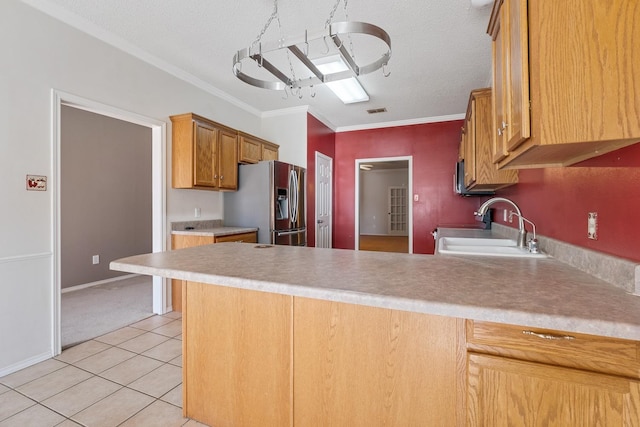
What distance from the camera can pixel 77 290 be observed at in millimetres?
4086

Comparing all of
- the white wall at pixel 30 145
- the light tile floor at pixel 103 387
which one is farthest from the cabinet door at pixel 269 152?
the light tile floor at pixel 103 387

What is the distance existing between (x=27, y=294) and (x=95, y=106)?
161cm

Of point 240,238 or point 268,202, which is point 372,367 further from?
point 268,202

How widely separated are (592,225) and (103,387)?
290 centimetres

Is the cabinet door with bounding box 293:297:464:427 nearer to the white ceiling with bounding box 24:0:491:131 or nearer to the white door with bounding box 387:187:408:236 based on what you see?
the white ceiling with bounding box 24:0:491:131

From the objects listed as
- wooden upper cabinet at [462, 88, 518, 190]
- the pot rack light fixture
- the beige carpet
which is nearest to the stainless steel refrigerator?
the pot rack light fixture

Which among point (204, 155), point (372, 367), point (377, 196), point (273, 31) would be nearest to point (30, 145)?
point (204, 155)

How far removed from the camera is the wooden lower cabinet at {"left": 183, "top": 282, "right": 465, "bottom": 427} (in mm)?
1058

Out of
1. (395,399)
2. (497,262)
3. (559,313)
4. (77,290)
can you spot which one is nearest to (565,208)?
(497,262)

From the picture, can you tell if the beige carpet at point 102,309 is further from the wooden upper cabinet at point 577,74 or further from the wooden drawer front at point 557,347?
the wooden upper cabinet at point 577,74

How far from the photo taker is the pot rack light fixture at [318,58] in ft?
4.97

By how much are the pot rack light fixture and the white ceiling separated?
0.48 ft

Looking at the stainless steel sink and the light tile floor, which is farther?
the stainless steel sink

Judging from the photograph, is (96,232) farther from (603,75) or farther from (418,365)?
(603,75)
